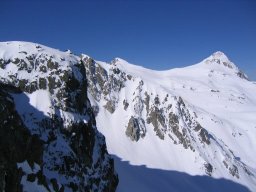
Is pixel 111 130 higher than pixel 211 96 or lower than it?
lower

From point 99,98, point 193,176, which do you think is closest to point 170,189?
point 193,176

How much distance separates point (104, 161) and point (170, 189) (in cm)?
3063

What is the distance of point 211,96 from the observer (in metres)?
180

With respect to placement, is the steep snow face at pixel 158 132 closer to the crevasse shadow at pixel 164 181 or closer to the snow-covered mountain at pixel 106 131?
the snow-covered mountain at pixel 106 131

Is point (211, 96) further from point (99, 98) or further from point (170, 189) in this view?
point (170, 189)

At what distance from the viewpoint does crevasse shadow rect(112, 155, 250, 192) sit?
274ft

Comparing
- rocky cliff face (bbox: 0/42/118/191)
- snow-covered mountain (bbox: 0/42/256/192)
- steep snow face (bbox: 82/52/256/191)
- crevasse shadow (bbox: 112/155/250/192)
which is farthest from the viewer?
steep snow face (bbox: 82/52/256/191)

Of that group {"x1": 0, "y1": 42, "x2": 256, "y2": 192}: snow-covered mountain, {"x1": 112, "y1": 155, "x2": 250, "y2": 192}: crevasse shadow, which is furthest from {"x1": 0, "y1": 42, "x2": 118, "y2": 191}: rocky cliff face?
{"x1": 112, "y1": 155, "x2": 250, "y2": 192}: crevasse shadow

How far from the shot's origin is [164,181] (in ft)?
290

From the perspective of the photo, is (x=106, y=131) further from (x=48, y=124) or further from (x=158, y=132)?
(x=48, y=124)

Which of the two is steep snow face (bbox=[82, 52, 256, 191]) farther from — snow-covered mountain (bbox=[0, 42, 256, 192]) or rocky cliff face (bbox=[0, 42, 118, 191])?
rocky cliff face (bbox=[0, 42, 118, 191])

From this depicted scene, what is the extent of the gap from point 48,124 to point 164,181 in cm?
4510

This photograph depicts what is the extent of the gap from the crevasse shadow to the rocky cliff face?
21.0 meters

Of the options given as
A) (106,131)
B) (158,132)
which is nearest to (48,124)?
(106,131)
